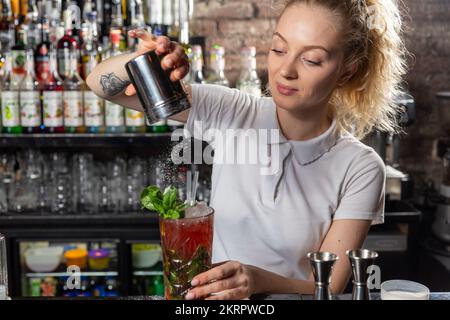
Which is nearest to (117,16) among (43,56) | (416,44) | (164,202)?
(43,56)

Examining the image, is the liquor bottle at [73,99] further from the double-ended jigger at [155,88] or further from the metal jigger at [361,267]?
the metal jigger at [361,267]

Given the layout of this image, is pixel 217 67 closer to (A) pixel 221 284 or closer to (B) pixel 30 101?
(B) pixel 30 101

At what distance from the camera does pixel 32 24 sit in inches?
102

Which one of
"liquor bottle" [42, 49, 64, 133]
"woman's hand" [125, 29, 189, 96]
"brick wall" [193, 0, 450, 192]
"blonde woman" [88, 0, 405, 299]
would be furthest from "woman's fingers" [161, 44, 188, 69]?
"brick wall" [193, 0, 450, 192]

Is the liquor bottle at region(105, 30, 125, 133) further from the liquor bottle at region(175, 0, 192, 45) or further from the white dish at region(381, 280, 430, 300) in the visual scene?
the white dish at region(381, 280, 430, 300)

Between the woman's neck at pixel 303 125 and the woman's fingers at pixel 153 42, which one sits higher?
the woman's fingers at pixel 153 42

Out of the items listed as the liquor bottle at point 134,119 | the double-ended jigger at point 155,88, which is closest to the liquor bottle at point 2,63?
the liquor bottle at point 134,119

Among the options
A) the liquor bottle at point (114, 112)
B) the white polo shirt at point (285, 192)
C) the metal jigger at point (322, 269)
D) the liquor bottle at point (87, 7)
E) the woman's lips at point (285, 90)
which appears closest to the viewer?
the metal jigger at point (322, 269)

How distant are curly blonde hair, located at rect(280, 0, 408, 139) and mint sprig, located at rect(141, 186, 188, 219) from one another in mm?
506

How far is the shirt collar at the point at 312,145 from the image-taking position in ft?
4.43

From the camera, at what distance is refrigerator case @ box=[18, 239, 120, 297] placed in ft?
8.57

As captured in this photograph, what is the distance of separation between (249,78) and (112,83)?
1.47 meters

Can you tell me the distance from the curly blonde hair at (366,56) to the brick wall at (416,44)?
4.65 ft
